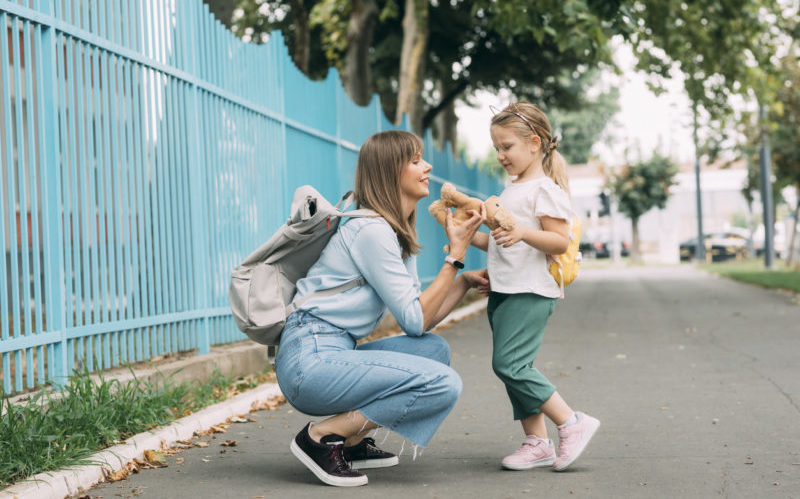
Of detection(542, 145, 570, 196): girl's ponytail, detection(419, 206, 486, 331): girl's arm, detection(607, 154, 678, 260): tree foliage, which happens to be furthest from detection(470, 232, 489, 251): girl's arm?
detection(607, 154, 678, 260): tree foliage

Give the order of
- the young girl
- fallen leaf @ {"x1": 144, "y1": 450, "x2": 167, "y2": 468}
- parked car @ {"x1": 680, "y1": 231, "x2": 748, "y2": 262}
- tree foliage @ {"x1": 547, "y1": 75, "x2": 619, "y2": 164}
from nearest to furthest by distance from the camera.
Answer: the young girl < fallen leaf @ {"x1": 144, "y1": 450, "x2": 167, "y2": 468} < parked car @ {"x1": 680, "y1": 231, "x2": 748, "y2": 262} < tree foliage @ {"x1": 547, "y1": 75, "x2": 619, "y2": 164}

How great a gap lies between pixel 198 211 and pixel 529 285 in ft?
11.7

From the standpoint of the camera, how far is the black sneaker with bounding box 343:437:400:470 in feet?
14.5

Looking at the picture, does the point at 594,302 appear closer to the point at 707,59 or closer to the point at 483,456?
the point at 707,59

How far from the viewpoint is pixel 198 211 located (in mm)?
7117

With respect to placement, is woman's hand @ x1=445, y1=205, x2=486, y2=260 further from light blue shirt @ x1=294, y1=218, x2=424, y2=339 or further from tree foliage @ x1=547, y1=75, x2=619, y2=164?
tree foliage @ x1=547, y1=75, x2=619, y2=164

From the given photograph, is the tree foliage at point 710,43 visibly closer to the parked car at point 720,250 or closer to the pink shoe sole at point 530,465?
the pink shoe sole at point 530,465

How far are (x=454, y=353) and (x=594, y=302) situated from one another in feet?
26.6

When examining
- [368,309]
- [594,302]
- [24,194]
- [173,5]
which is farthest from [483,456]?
[594,302]

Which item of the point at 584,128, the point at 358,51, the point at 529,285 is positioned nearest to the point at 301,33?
the point at 358,51

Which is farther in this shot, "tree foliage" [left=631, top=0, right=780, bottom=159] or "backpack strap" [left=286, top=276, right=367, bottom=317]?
"tree foliage" [left=631, top=0, right=780, bottom=159]

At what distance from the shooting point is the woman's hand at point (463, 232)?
13.2ft

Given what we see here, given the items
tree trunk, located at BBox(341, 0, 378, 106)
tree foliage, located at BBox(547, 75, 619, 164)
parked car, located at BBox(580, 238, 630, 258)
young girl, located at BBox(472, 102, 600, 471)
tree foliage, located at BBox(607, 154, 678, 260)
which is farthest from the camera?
tree foliage, located at BBox(547, 75, 619, 164)

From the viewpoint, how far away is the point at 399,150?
4066 millimetres
